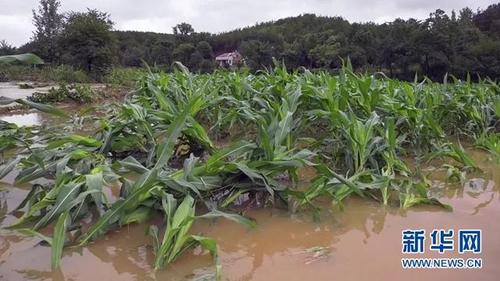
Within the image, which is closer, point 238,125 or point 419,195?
point 419,195

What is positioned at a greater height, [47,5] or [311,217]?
[47,5]

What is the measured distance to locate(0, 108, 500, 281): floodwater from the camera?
4.64 feet

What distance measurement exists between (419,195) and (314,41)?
41494mm

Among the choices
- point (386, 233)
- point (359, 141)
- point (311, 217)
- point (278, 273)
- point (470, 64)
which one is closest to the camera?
point (278, 273)

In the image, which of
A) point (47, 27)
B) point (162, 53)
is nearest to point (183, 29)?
point (162, 53)

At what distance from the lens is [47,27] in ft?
80.0

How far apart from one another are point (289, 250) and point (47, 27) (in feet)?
87.3

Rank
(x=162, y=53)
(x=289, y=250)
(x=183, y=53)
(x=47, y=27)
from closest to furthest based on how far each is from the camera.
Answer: (x=289, y=250)
(x=47, y=27)
(x=183, y=53)
(x=162, y=53)

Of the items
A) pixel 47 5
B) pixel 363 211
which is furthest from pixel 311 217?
pixel 47 5

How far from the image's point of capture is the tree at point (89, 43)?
17266 mm

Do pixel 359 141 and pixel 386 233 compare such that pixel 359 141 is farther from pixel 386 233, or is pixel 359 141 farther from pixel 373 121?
pixel 386 233

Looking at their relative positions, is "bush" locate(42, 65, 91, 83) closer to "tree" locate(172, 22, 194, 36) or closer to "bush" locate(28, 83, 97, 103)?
"bush" locate(28, 83, 97, 103)

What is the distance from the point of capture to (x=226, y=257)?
5.09 ft

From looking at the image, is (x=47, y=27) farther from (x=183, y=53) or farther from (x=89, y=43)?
(x=183, y=53)
